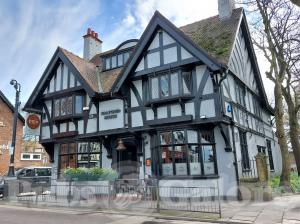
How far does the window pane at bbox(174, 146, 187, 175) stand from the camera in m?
14.9

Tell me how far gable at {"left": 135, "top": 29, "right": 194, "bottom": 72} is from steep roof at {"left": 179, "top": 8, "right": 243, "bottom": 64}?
55.8 inches

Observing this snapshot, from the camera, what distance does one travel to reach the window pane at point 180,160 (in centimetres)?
1488

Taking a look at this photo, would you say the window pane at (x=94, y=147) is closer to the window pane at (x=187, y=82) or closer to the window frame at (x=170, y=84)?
the window frame at (x=170, y=84)

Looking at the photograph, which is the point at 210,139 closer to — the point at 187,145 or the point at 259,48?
the point at 187,145

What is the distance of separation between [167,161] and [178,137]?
1411 mm

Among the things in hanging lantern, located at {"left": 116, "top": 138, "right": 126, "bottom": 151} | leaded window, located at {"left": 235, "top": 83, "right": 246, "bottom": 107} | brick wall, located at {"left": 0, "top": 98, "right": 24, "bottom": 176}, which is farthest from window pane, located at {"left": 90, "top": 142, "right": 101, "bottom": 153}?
brick wall, located at {"left": 0, "top": 98, "right": 24, "bottom": 176}

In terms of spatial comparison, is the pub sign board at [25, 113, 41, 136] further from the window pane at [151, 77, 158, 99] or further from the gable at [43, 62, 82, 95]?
the window pane at [151, 77, 158, 99]

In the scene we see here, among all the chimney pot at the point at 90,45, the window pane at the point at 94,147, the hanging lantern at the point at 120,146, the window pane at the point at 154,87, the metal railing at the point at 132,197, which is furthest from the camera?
the chimney pot at the point at 90,45

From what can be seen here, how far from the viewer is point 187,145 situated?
48.7 ft

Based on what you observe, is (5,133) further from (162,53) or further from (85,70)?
(162,53)

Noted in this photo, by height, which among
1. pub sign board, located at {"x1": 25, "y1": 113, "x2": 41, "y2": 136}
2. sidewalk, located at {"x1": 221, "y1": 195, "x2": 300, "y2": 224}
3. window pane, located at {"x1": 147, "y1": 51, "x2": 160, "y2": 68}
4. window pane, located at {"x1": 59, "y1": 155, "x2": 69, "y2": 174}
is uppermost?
window pane, located at {"x1": 147, "y1": 51, "x2": 160, "y2": 68}

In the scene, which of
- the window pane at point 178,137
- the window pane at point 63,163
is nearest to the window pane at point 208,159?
the window pane at point 178,137

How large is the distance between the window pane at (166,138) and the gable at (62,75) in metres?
6.12

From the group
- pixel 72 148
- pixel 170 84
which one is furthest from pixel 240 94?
pixel 72 148
